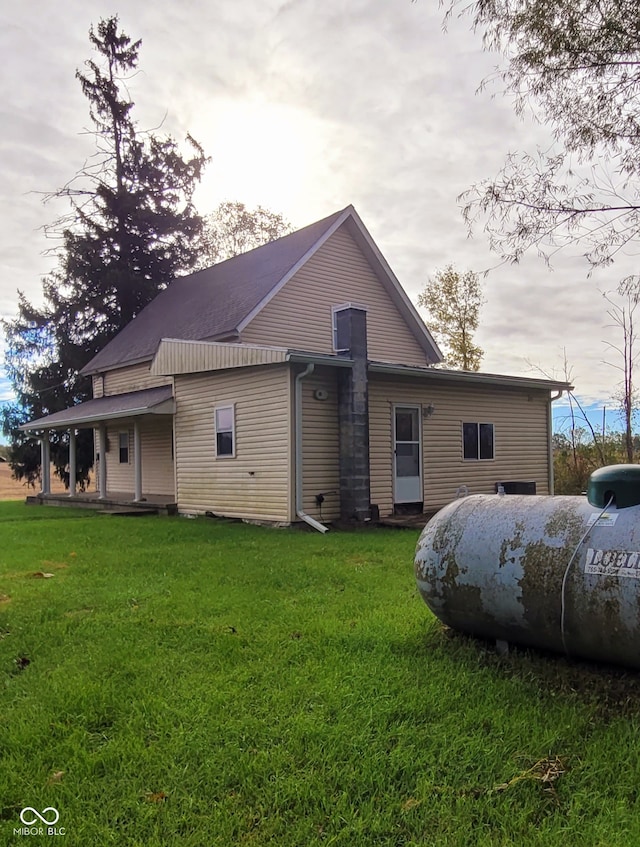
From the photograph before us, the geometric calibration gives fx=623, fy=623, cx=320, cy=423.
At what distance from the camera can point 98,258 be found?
2584 centimetres

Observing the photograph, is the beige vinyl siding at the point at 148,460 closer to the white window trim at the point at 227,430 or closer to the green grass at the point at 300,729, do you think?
the white window trim at the point at 227,430

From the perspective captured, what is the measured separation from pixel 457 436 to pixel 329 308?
521cm

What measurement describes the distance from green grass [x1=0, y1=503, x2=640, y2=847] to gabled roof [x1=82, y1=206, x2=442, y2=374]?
10.5m

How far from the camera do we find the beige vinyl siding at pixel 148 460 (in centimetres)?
1719

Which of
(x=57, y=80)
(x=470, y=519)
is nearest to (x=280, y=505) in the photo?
(x=470, y=519)

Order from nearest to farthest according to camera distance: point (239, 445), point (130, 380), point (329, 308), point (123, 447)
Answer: point (239, 445), point (329, 308), point (123, 447), point (130, 380)

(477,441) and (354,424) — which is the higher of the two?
(354,424)


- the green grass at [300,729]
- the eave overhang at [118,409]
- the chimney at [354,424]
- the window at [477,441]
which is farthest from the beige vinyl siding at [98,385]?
the green grass at [300,729]

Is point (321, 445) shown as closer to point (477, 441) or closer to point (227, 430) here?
point (227, 430)

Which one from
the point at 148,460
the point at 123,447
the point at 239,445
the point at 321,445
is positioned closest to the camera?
the point at 321,445

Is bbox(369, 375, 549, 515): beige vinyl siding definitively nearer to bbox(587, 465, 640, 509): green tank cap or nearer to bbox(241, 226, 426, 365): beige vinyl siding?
bbox(241, 226, 426, 365): beige vinyl siding

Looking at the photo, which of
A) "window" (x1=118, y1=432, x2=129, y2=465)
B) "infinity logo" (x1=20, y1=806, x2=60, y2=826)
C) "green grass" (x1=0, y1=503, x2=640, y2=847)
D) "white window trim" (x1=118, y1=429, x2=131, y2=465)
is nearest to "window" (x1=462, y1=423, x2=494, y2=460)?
"green grass" (x1=0, y1=503, x2=640, y2=847)

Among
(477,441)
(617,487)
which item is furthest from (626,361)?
(617,487)

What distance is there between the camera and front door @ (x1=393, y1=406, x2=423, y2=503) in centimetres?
1262
